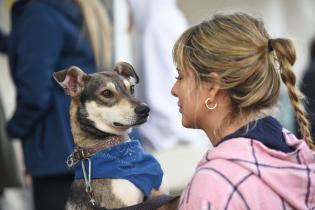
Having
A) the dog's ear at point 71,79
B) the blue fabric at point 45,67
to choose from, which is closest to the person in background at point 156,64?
the blue fabric at point 45,67

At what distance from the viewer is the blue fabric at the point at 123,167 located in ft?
6.66

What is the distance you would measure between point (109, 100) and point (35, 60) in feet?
2.63

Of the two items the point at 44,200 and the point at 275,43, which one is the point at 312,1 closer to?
the point at 44,200

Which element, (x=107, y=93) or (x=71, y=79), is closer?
(x=71, y=79)

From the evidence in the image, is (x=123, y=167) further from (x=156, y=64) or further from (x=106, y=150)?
(x=156, y=64)

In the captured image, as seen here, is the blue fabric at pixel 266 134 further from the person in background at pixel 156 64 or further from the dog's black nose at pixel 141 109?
the person in background at pixel 156 64

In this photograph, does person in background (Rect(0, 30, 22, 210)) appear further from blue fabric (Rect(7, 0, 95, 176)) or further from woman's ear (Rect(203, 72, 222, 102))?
woman's ear (Rect(203, 72, 222, 102))

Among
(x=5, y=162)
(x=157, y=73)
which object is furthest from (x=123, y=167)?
(x=5, y=162)

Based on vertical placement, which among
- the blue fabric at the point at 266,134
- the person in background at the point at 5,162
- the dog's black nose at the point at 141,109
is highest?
the blue fabric at the point at 266,134

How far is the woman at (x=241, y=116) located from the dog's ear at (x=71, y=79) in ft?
1.01

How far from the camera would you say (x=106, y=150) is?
206cm

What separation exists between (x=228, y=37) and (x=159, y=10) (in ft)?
5.38

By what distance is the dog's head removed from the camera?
2.16 metres

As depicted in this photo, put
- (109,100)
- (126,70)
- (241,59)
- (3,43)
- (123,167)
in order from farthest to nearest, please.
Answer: (3,43), (109,100), (126,70), (123,167), (241,59)
